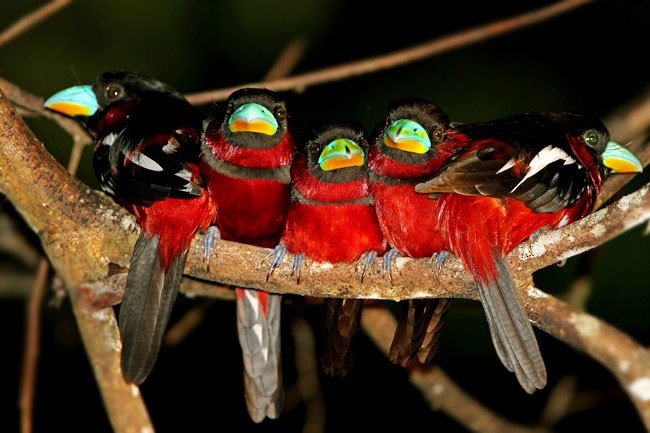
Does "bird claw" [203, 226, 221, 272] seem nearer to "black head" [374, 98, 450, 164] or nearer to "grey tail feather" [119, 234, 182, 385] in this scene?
"grey tail feather" [119, 234, 182, 385]

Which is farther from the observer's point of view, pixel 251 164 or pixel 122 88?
pixel 122 88

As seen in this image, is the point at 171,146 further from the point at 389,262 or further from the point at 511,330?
the point at 511,330

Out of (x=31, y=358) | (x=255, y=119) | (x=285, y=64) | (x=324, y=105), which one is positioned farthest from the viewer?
(x=324, y=105)

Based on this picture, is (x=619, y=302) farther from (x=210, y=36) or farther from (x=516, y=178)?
(x=210, y=36)

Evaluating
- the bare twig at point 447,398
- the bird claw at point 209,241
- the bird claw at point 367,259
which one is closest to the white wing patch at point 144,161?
the bird claw at point 209,241

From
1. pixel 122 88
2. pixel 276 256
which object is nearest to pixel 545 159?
pixel 276 256

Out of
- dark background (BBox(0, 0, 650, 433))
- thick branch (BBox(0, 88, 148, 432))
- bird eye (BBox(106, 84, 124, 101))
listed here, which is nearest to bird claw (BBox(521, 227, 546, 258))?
thick branch (BBox(0, 88, 148, 432))

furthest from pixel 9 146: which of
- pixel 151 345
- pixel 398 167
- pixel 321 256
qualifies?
pixel 398 167
